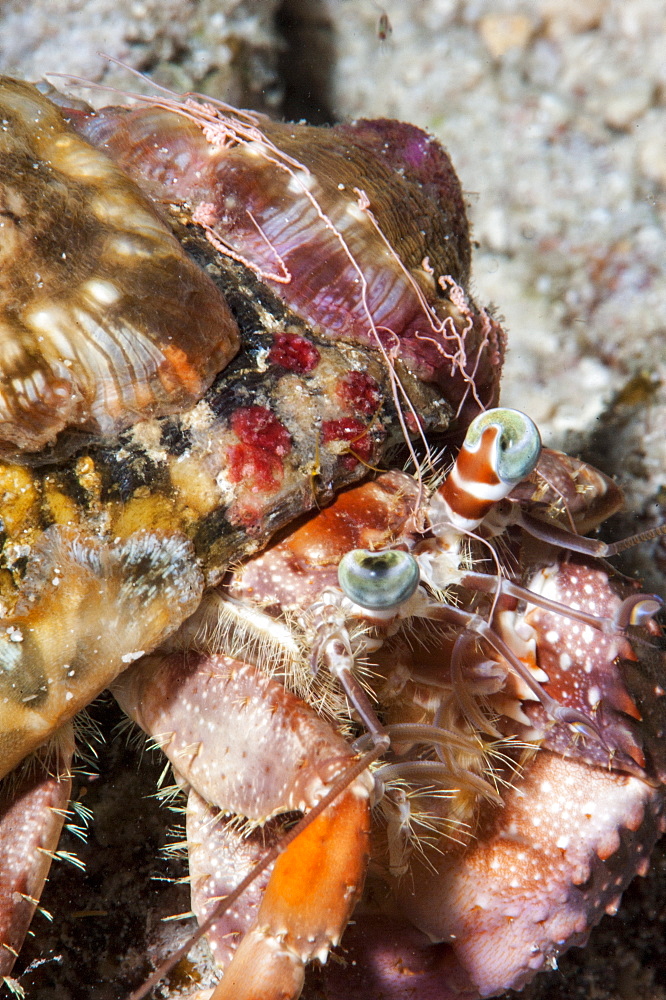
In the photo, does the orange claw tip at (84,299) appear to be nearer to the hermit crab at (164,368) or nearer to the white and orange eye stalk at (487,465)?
the hermit crab at (164,368)

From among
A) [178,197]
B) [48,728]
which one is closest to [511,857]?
[48,728]

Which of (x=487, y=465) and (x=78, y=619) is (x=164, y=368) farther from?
(x=487, y=465)

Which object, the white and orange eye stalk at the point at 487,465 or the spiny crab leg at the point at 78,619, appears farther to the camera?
the white and orange eye stalk at the point at 487,465

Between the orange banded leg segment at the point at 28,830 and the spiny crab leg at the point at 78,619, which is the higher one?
the spiny crab leg at the point at 78,619

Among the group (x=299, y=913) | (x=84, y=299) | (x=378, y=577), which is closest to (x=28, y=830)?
(x=299, y=913)

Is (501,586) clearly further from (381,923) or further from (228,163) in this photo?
(228,163)

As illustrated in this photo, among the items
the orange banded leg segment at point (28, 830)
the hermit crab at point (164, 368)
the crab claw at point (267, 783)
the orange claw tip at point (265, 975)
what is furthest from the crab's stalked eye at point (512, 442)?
the orange banded leg segment at point (28, 830)
